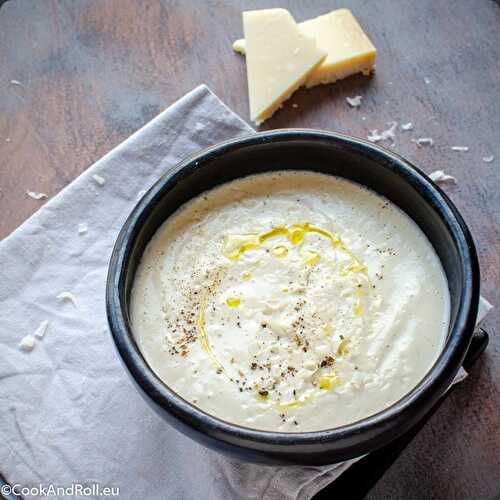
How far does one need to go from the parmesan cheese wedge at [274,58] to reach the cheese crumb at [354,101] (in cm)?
11

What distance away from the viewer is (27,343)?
141cm

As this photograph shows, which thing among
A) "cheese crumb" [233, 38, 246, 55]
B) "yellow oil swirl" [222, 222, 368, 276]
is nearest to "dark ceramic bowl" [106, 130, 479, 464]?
"yellow oil swirl" [222, 222, 368, 276]

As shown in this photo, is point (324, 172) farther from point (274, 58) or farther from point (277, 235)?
point (274, 58)

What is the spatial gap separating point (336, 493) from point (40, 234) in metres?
0.75

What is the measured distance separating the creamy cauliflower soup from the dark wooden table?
320mm

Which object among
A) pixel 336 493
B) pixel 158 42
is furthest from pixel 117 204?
pixel 336 493

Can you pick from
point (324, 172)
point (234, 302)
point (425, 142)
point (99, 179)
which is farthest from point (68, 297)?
point (425, 142)

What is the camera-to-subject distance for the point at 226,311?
1.24 meters


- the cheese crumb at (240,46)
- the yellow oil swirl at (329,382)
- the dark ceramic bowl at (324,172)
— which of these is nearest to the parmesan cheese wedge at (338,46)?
the cheese crumb at (240,46)

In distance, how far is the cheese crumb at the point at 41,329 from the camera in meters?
1.42

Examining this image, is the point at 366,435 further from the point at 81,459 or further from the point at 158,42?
the point at 158,42

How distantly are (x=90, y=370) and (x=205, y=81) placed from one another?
2.47 feet

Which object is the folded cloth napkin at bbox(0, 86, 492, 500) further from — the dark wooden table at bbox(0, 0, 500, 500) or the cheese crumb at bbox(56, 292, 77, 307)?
the dark wooden table at bbox(0, 0, 500, 500)

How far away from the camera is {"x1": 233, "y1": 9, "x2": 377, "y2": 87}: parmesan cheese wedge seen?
5.73ft
